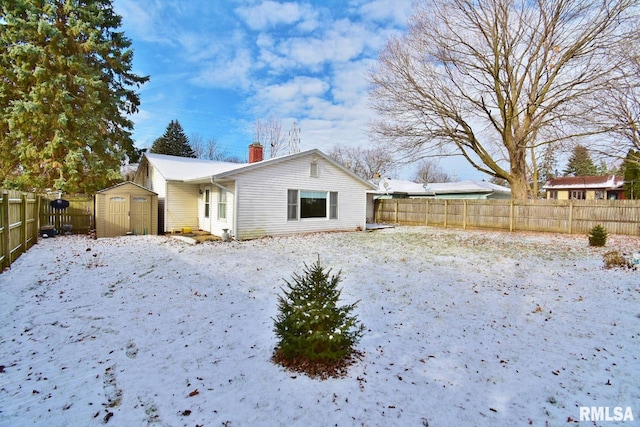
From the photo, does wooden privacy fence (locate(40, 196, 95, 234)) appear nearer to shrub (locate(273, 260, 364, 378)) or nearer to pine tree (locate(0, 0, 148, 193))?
pine tree (locate(0, 0, 148, 193))

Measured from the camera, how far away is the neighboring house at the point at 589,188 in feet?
102

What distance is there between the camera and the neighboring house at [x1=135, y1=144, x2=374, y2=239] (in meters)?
12.0

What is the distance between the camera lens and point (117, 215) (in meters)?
12.3

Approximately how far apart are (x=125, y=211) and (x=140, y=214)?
54 cm

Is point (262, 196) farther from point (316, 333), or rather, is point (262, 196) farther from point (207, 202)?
point (316, 333)

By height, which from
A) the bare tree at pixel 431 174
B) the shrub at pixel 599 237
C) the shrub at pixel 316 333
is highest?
the bare tree at pixel 431 174

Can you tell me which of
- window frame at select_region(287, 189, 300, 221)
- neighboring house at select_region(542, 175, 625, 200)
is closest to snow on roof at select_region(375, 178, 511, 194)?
window frame at select_region(287, 189, 300, 221)

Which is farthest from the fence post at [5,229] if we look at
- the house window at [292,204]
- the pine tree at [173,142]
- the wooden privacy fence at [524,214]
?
the pine tree at [173,142]

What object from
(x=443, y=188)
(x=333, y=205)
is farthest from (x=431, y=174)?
(x=333, y=205)

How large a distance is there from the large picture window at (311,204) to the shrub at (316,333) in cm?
994

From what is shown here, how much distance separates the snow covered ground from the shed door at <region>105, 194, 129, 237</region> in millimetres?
4330

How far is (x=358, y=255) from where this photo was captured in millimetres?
9188

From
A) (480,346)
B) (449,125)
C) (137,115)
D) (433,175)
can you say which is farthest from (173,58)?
(433,175)

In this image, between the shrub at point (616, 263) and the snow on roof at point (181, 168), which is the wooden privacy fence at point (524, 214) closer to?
the shrub at point (616, 263)
